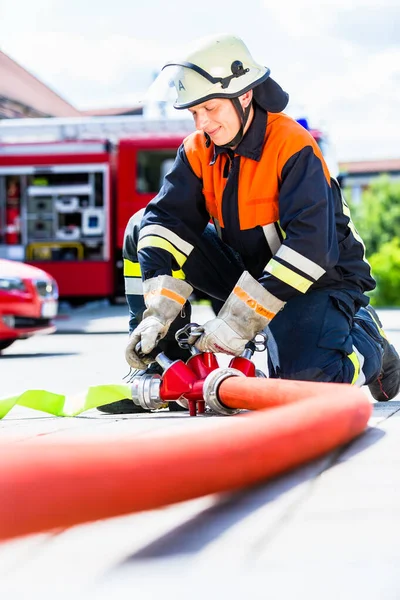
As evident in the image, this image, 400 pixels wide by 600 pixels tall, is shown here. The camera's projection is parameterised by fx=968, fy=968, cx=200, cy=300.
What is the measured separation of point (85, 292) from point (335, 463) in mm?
13647

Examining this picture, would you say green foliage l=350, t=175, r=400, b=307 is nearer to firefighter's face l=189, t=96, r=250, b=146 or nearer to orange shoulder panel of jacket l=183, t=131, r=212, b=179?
orange shoulder panel of jacket l=183, t=131, r=212, b=179

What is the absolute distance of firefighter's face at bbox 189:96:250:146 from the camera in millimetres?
3344

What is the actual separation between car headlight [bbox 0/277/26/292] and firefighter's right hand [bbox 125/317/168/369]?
A: 4.88m

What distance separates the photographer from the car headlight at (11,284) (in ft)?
26.8

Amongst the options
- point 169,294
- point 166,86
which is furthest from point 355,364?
point 166,86

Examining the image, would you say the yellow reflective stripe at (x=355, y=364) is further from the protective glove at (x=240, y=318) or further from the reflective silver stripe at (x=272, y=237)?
the reflective silver stripe at (x=272, y=237)

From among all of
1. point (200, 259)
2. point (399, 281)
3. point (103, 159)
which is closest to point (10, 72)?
point (103, 159)

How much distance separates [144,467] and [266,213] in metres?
1.89

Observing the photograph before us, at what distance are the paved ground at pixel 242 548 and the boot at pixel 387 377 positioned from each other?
174 cm

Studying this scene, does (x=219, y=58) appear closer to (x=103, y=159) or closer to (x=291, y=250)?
(x=291, y=250)

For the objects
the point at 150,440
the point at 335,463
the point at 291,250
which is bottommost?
the point at 335,463

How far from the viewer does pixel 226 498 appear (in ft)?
6.46

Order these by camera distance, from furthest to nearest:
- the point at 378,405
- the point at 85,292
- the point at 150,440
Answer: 1. the point at 85,292
2. the point at 378,405
3. the point at 150,440

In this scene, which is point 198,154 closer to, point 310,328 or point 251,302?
point 251,302
